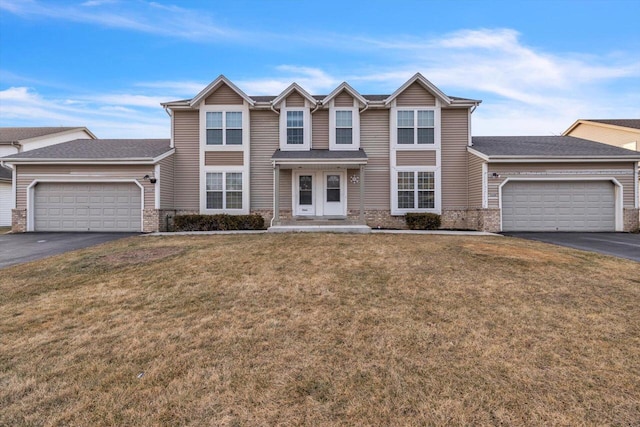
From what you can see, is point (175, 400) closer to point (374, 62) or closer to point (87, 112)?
point (374, 62)

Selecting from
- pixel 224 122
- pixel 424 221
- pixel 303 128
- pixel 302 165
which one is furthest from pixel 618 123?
pixel 224 122

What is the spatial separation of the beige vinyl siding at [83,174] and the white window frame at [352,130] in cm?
858

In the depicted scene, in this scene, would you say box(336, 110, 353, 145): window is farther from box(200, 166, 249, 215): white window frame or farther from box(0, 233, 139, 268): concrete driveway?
box(0, 233, 139, 268): concrete driveway

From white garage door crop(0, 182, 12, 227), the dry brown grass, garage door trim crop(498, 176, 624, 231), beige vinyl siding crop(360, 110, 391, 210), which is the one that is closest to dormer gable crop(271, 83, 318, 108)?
beige vinyl siding crop(360, 110, 391, 210)

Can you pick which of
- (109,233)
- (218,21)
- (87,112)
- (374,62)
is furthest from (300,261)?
(87,112)

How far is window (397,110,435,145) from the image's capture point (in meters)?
15.2

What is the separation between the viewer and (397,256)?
7.94 m

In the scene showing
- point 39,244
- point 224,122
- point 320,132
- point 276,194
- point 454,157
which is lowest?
point 39,244

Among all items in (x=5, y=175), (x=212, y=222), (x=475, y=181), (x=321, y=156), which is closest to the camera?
(x=212, y=222)

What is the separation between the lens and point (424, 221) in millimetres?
14391

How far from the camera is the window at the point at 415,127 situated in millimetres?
15164

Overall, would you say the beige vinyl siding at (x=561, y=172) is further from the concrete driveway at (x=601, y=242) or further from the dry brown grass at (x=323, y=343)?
the dry brown grass at (x=323, y=343)

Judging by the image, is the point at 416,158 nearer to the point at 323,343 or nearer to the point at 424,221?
the point at 424,221

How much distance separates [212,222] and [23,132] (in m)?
24.4
